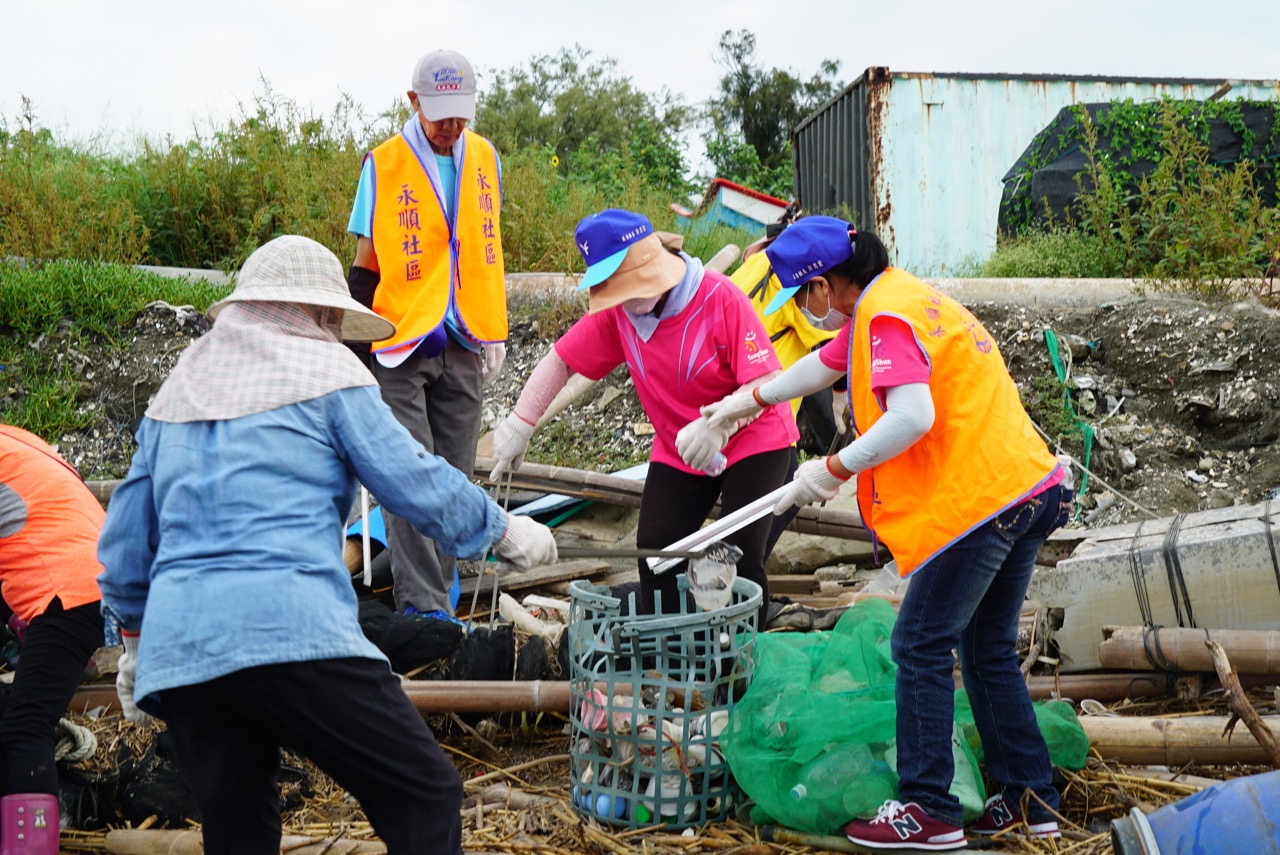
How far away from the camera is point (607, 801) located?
332 cm

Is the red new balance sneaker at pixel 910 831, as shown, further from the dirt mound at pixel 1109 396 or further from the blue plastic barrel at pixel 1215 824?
the dirt mound at pixel 1109 396

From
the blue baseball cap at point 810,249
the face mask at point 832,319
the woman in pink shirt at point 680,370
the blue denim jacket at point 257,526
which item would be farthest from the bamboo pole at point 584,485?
the blue denim jacket at point 257,526

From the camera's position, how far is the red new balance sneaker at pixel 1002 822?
3.08 meters

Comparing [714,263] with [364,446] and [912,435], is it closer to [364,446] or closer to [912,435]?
[912,435]

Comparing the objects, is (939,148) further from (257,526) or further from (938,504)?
(257,526)

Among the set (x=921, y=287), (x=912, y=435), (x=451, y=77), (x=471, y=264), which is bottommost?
(x=912, y=435)

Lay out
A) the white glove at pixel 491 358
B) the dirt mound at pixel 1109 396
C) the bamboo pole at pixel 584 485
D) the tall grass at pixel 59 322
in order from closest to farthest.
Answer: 1. the white glove at pixel 491 358
2. the bamboo pole at pixel 584 485
3. the dirt mound at pixel 1109 396
4. the tall grass at pixel 59 322

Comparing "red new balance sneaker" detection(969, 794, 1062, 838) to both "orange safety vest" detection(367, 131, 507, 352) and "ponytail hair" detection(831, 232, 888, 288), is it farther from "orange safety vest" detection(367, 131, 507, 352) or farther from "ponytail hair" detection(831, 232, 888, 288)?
"orange safety vest" detection(367, 131, 507, 352)

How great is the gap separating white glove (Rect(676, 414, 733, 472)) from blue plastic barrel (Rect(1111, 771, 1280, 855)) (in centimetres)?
168

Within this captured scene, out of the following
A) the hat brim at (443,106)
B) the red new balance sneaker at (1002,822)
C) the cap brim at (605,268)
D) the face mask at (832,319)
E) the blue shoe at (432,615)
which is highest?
the hat brim at (443,106)

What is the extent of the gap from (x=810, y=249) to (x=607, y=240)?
0.87 metres

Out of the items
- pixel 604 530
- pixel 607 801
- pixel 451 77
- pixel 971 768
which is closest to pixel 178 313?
pixel 604 530

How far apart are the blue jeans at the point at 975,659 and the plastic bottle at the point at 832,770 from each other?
0.48 feet

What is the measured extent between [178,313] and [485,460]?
10.4 ft
